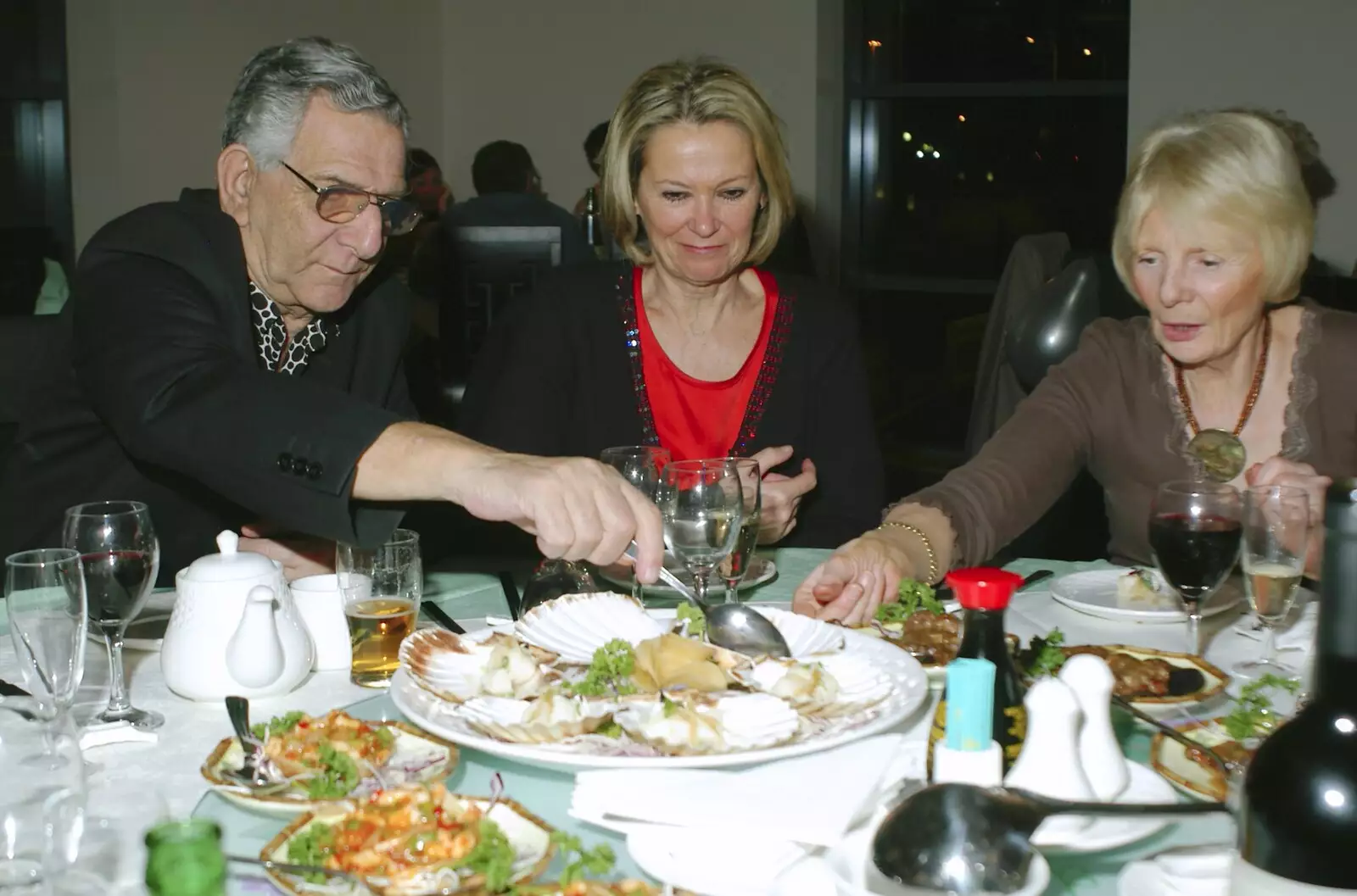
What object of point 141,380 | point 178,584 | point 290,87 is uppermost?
point 290,87

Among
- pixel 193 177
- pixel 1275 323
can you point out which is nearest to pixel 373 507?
pixel 1275 323

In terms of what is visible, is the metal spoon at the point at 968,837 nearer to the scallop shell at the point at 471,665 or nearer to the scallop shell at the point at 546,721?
the scallop shell at the point at 546,721

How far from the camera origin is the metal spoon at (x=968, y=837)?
2.84 feet

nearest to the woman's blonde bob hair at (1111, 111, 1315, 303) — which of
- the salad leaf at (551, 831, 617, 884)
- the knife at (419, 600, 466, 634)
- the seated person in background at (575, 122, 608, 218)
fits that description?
the knife at (419, 600, 466, 634)

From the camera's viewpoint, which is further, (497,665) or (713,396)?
(713,396)

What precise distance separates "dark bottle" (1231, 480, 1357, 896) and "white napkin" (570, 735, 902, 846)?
276mm

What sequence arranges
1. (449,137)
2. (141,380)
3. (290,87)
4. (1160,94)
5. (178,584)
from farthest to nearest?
(449,137) < (1160,94) < (290,87) < (141,380) < (178,584)

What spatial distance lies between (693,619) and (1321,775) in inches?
30.2

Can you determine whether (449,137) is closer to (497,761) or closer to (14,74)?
(14,74)

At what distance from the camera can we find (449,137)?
7.50 meters

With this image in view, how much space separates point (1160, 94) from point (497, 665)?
483cm

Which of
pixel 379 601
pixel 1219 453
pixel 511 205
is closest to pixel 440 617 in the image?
pixel 379 601

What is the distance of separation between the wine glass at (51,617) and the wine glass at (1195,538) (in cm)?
108

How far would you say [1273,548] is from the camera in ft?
4.73
